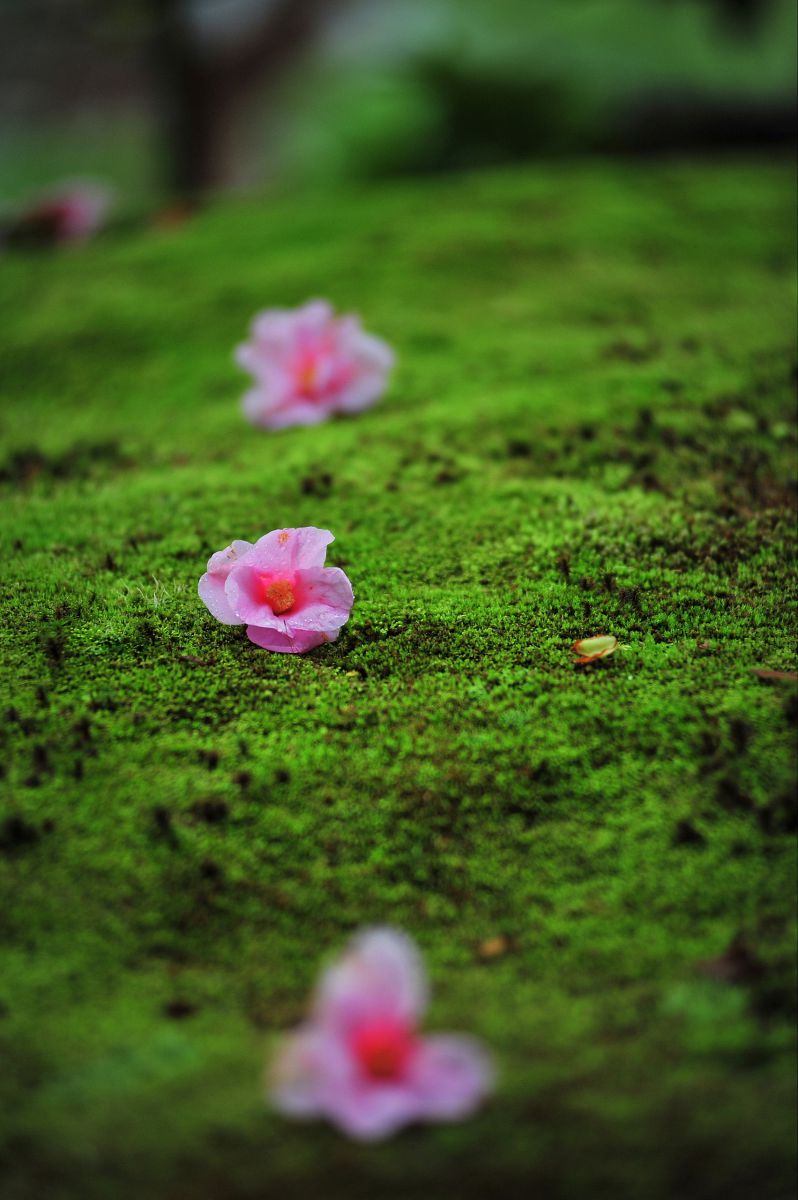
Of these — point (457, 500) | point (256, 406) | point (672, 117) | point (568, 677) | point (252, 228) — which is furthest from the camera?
point (672, 117)

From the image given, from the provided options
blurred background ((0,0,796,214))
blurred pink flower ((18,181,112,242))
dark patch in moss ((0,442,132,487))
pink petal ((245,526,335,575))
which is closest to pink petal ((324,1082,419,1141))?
pink petal ((245,526,335,575))

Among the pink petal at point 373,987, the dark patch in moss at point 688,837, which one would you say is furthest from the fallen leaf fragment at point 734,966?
the pink petal at point 373,987

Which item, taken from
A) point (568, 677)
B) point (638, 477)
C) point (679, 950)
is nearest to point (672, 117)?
point (638, 477)

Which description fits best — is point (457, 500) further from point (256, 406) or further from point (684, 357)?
point (684, 357)

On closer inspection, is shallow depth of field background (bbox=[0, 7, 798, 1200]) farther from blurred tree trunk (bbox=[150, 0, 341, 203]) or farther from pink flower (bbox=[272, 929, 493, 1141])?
blurred tree trunk (bbox=[150, 0, 341, 203])

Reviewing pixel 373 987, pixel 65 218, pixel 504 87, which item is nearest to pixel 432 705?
pixel 373 987

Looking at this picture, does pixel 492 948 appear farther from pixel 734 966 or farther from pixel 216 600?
pixel 216 600

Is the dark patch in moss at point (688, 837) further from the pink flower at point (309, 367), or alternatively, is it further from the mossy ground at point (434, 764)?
the pink flower at point (309, 367)
